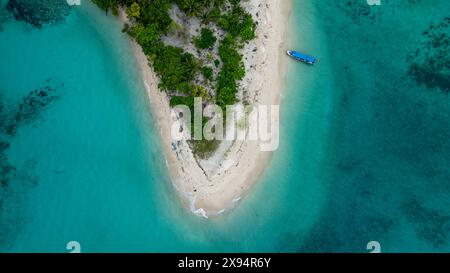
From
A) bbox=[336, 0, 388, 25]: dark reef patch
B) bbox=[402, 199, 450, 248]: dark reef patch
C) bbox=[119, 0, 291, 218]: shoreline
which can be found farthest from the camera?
bbox=[336, 0, 388, 25]: dark reef patch

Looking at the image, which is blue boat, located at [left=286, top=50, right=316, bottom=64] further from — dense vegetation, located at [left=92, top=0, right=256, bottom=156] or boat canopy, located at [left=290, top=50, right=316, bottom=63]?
dense vegetation, located at [left=92, top=0, right=256, bottom=156]

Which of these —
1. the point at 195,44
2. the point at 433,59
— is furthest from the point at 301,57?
the point at 433,59

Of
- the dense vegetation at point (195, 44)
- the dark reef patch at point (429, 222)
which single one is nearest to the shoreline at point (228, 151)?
the dense vegetation at point (195, 44)

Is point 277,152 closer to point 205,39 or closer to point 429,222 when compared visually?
point 205,39

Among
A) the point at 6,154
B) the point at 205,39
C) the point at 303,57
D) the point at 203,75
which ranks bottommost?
the point at 6,154

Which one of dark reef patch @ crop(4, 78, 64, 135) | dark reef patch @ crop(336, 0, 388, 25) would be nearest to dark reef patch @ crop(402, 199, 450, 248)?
dark reef patch @ crop(336, 0, 388, 25)

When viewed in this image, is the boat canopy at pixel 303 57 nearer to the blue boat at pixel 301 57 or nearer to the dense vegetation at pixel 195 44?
the blue boat at pixel 301 57

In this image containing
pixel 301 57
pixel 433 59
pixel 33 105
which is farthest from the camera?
pixel 433 59
